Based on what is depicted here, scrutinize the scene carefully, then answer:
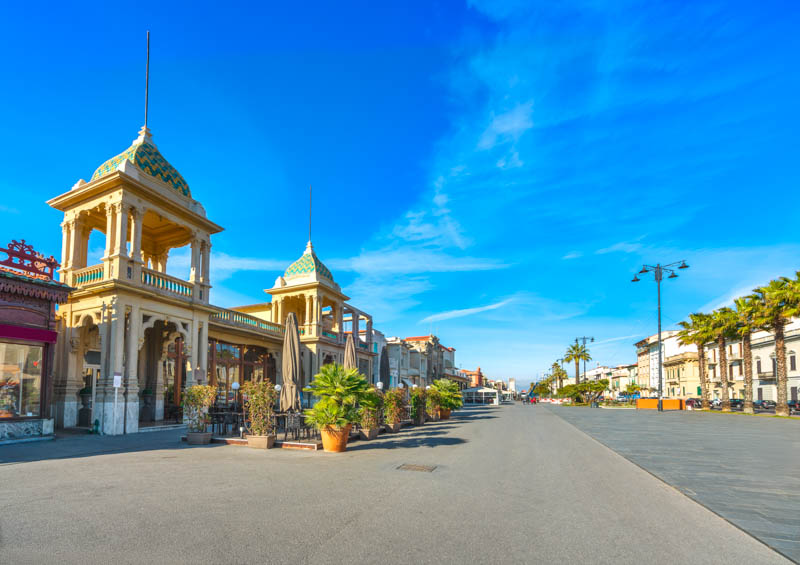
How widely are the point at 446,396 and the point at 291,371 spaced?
511 inches

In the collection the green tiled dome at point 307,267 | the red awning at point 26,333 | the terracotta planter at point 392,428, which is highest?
the green tiled dome at point 307,267

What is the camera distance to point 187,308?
2019 cm

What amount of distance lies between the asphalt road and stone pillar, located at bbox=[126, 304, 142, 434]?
5.76 m

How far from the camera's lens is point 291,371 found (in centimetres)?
1650

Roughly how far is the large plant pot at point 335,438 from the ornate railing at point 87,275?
11.1m

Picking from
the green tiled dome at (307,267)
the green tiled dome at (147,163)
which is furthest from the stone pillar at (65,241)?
the green tiled dome at (307,267)

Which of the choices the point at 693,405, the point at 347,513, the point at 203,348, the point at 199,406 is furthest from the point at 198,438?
the point at 693,405

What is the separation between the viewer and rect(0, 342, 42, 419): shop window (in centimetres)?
1425

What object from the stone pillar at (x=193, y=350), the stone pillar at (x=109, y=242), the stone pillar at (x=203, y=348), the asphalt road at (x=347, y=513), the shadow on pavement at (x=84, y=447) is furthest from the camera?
the stone pillar at (x=203, y=348)

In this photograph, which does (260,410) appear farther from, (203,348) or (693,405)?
(693,405)

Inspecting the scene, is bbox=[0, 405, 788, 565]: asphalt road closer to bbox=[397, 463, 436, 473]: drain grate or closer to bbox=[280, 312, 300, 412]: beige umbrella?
bbox=[397, 463, 436, 473]: drain grate

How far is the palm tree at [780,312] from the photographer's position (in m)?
32.3

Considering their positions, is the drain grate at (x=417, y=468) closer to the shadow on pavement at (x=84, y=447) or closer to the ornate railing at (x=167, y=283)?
the shadow on pavement at (x=84, y=447)

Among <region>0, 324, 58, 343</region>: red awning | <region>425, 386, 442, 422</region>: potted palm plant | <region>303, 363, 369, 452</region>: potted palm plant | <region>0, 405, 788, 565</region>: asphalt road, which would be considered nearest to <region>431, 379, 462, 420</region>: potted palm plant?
<region>425, 386, 442, 422</region>: potted palm plant
